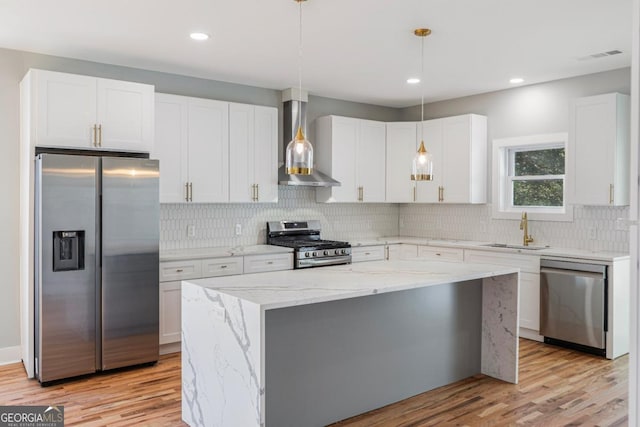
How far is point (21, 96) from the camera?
4309 mm

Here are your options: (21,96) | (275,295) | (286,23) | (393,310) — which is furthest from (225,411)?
(21,96)

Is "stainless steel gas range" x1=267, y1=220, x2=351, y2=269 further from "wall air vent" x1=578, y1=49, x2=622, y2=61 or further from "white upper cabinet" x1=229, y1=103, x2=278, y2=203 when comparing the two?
"wall air vent" x1=578, y1=49, x2=622, y2=61

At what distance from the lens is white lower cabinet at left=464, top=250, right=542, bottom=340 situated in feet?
16.6

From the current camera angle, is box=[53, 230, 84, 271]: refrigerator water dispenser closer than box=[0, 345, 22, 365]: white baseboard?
Yes

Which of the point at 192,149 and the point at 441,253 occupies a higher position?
the point at 192,149

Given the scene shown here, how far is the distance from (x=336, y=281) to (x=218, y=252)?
2130mm

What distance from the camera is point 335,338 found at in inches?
128

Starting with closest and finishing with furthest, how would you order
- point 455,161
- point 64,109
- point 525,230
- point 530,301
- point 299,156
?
point 299,156 → point 64,109 → point 530,301 → point 525,230 → point 455,161

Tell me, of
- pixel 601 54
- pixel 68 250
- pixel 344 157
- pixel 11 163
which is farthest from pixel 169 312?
pixel 601 54

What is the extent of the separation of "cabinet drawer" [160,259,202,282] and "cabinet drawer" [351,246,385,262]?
1.93m

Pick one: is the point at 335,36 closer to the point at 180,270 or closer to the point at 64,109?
the point at 64,109

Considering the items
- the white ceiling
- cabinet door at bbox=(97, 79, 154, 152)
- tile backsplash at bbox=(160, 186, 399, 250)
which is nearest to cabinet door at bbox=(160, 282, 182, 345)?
tile backsplash at bbox=(160, 186, 399, 250)

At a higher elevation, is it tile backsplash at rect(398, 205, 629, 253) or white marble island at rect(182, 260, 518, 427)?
tile backsplash at rect(398, 205, 629, 253)

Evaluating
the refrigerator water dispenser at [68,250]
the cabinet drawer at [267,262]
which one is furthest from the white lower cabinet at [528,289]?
the refrigerator water dispenser at [68,250]
